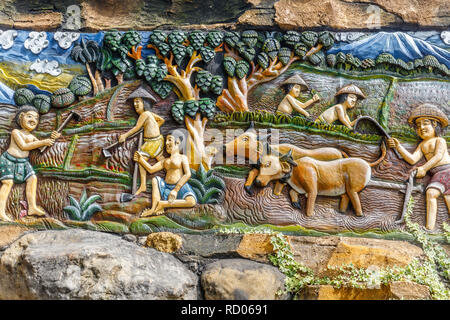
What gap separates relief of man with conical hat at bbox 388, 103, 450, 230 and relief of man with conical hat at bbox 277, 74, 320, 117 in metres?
0.98

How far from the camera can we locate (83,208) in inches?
203

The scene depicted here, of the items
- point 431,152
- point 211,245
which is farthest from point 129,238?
point 431,152

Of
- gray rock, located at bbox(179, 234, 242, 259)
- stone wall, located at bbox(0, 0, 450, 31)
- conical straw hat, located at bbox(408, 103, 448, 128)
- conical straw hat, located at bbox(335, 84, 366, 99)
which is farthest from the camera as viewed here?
stone wall, located at bbox(0, 0, 450, 31)

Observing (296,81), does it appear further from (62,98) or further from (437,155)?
(62,98)

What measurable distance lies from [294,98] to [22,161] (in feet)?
10.1

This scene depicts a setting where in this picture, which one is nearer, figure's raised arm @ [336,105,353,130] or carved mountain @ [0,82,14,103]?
figure's raised arm @ [336,105,353,130]

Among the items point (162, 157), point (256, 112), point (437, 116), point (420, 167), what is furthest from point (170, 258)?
point (437, 116)

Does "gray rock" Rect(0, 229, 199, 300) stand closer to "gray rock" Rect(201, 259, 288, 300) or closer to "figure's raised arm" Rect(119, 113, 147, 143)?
"gray rock" Rect(201, 259, 288, 300)

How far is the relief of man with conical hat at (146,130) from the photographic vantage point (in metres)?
Result: 5.23

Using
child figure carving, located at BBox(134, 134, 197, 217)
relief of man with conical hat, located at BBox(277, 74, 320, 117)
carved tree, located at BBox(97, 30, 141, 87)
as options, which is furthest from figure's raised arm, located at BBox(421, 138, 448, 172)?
carved tree, located at BBox(97, 30, 141, 87)

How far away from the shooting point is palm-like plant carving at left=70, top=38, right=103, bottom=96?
17.9 feet

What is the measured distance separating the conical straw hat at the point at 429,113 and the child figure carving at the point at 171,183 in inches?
100

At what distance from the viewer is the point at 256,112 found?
17.5 feet

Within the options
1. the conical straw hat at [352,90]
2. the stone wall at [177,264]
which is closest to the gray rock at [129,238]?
the stone wall at [177,264]
